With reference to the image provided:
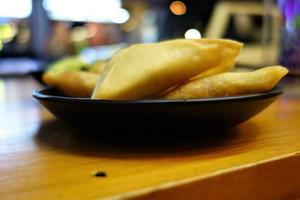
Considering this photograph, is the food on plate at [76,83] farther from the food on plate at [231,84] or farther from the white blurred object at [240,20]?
the white blurred object at [240,20]

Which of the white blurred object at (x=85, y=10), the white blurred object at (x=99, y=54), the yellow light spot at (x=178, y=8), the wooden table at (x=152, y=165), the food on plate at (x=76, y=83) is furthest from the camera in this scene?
the white blurred object at (x=85, y=10)

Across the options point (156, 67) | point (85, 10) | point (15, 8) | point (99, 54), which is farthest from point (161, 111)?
point (85, 10)

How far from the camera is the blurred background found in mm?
1512

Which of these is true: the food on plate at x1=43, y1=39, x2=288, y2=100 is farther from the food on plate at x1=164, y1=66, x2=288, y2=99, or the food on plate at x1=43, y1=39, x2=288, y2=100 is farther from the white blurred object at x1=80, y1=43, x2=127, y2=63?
the white blurred object at x1=80, y1=43, x2=127, y2=63

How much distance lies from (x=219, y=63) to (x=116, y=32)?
9.87 ft

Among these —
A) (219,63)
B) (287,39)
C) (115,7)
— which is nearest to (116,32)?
(115,7)

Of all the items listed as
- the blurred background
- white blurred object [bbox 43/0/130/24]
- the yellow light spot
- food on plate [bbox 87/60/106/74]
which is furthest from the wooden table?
white blurred object [bbox 43/0/130/24]

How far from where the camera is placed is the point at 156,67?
0.38 meters

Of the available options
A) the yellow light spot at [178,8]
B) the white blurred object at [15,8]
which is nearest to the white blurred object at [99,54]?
the yellow light spot at [178,8]

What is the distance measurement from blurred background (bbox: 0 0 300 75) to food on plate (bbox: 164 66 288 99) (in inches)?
35.9

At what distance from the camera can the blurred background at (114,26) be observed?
1.51 metres

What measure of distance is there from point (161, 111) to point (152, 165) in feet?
0.16

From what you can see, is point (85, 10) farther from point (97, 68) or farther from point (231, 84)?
point (231, 84)

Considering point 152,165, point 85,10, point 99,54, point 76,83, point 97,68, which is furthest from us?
point 85,10
